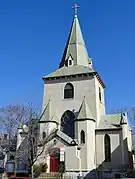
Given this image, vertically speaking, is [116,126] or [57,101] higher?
[57,101]

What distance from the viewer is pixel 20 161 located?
39.2m

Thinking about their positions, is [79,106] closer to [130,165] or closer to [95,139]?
[95,139]

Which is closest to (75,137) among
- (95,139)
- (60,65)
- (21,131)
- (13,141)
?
(95,139)

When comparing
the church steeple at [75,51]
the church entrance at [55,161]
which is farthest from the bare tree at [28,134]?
the church steeple at [75,51]

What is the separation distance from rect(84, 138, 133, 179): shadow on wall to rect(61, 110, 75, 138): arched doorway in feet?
20.6

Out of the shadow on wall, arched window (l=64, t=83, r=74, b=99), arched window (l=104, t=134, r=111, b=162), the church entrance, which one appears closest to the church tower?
arched window (l=64, t=83, r=74, b=99)

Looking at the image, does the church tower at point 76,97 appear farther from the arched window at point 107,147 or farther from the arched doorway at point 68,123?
the arched window at point 107,147

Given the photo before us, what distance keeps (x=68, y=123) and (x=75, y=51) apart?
13.3 meters

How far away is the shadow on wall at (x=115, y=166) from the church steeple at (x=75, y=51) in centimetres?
1621

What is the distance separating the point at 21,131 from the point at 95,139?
1113 centimetres

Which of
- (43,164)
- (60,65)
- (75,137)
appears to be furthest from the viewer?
(60,65)

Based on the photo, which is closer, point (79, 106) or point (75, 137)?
point (75, 137)

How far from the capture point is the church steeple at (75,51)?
153ft

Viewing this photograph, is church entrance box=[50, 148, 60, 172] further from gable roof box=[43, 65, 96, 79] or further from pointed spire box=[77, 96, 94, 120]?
gable roof box=[43, 65, 96, 79]
